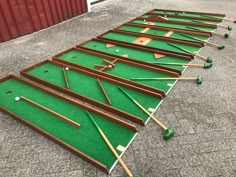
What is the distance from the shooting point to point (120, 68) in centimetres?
474

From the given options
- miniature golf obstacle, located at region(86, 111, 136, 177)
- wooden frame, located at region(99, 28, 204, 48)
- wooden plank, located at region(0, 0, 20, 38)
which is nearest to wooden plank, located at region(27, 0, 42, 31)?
wooden plank, located at region(0, 0, 20, 38)

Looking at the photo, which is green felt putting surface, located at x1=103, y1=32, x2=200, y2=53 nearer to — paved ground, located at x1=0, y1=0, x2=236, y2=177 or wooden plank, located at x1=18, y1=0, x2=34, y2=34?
paved ground, located at x1=0, y1=0, x2=236, y2=177

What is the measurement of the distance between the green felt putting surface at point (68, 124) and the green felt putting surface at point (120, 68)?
122 centimetres

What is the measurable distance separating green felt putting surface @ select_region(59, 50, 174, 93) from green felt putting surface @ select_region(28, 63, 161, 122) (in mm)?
369

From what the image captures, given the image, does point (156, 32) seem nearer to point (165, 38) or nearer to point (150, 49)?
point (165, 38)

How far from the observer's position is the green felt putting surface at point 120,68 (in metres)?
4.22

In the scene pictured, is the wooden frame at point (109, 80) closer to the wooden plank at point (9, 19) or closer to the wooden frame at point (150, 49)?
the wooden frame at point (150, 49)

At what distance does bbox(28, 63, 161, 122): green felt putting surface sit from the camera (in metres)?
3.71

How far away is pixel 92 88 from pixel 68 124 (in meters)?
0.98

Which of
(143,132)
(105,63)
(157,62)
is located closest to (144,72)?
(157,62)

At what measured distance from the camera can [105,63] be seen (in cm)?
492

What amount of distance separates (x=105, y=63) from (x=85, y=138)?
2154mm

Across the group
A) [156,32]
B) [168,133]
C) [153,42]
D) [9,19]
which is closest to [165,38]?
[153,42]

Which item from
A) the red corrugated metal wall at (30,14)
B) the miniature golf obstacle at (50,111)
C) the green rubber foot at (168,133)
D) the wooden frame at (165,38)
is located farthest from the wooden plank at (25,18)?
the green rubber foot at (168,133)
